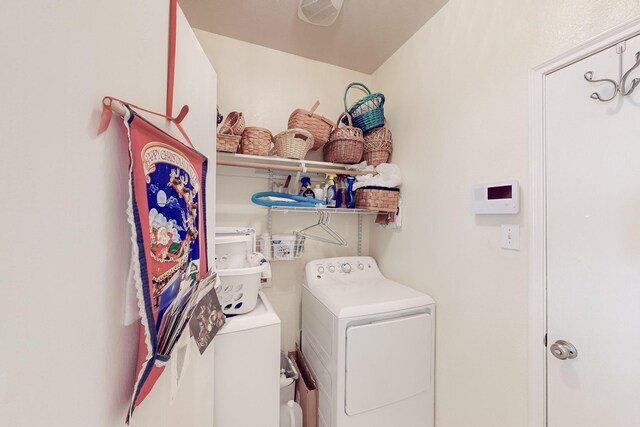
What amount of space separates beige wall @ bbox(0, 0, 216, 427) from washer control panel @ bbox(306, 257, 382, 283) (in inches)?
50.8

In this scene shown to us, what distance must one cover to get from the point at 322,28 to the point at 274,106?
0.66 metres

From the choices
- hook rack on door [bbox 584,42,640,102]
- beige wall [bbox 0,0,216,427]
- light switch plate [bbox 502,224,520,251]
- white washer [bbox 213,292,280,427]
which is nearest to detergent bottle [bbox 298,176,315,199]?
white washer [bbox 213,292,280,427]

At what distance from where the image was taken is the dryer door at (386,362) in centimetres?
127

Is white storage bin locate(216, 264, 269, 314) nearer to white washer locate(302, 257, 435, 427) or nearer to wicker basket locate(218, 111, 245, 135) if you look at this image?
white washer locate(302, 257, 435, 427)

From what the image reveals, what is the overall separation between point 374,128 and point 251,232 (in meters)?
1.25

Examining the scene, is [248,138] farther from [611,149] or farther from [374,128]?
[611,149]

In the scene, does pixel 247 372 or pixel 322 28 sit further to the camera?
pixel 322 28

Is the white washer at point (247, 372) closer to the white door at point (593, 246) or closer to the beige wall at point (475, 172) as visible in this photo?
the beige wall at point (475, 172)

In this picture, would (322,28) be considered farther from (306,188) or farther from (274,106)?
(306,188)

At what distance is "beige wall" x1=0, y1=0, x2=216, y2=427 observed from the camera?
0.27 meters

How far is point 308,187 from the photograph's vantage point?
1.83 metres

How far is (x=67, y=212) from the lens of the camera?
0.35 meters

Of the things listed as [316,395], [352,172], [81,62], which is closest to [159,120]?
[81,62]

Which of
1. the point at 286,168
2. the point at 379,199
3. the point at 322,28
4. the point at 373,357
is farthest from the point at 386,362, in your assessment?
the point at 322,28
